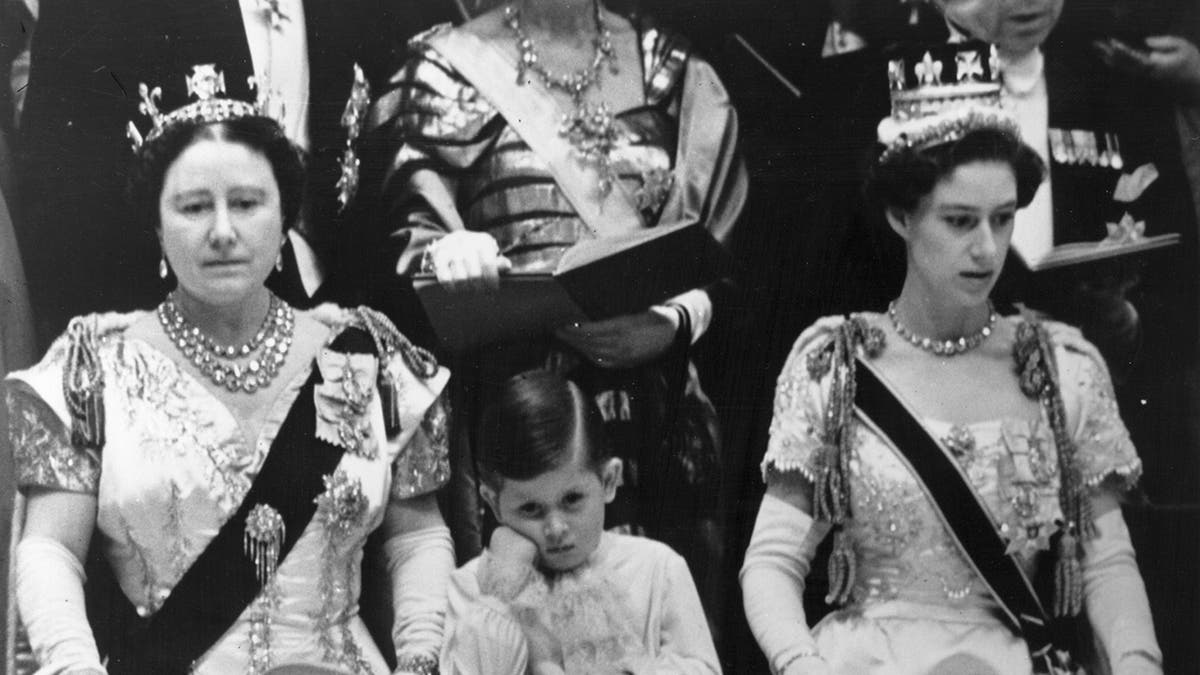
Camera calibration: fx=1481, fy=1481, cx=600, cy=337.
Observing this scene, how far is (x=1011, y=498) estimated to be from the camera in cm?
255

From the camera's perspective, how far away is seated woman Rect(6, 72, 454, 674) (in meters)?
2.52

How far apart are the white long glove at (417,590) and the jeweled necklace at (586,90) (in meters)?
0.71

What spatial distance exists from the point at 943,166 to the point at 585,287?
0.66 metres

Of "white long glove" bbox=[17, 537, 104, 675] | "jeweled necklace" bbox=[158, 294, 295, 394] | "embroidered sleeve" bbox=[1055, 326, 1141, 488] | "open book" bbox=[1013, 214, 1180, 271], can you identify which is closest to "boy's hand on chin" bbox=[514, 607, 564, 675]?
"jeweled necklace" bbox=[158, 294, 295, 394]

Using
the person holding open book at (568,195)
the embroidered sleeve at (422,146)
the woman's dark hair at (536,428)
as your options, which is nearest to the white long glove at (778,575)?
the person holding open book at (568,195)

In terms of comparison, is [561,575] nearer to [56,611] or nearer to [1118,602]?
[56,611]

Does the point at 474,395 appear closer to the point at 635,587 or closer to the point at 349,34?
the point at 635,587

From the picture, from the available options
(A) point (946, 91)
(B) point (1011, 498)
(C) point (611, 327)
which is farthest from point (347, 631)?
(A) point (946, 91)

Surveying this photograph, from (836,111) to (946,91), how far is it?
0.64 ft

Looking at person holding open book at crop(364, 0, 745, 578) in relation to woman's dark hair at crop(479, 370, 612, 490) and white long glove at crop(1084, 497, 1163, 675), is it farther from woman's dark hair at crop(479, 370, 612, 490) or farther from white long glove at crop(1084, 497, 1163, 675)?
white long glove at crop(1084, 497, 1163, 675)

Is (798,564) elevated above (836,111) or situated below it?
below

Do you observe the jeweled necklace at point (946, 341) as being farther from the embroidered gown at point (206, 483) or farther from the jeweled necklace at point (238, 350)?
the jeweled necklace at point (238, 350)

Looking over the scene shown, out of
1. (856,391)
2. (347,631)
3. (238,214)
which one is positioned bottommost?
(347,631)

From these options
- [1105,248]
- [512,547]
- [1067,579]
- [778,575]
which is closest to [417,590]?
[512,547]
